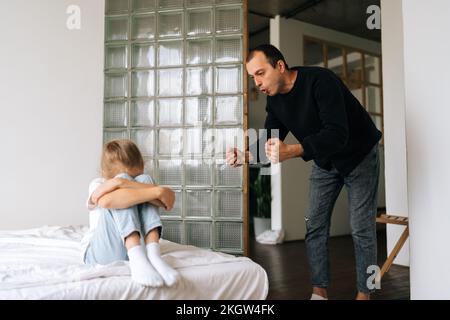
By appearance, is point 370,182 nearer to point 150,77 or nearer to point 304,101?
point 304,101

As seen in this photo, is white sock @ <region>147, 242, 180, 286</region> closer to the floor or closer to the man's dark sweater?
the man's dark sweater

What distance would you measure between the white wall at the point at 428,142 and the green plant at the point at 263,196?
288 centimetres

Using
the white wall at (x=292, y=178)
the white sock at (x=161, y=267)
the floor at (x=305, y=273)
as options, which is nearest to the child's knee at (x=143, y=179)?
the white sock at (x=161, y=267)

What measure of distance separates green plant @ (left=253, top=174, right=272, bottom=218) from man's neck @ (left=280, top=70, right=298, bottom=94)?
9.12 ft

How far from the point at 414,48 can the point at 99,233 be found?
138 cm

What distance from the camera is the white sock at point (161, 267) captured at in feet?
3.97

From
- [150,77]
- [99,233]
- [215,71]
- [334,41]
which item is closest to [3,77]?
[150,77]

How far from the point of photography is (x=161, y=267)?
4.09 ft

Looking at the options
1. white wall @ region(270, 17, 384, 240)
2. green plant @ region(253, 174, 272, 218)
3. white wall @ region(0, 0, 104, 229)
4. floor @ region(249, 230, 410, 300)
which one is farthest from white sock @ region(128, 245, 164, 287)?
green plant @ region(253, 174, 272, 218)

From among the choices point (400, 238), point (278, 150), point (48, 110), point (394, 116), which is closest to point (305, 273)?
point (400, 238)

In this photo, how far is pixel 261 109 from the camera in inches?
222

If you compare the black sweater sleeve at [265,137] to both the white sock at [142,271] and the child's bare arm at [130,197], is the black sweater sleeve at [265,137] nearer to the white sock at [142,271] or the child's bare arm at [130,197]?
the child's bare arm at [130,197]

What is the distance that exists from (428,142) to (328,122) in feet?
1.26

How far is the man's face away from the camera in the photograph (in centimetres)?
159
